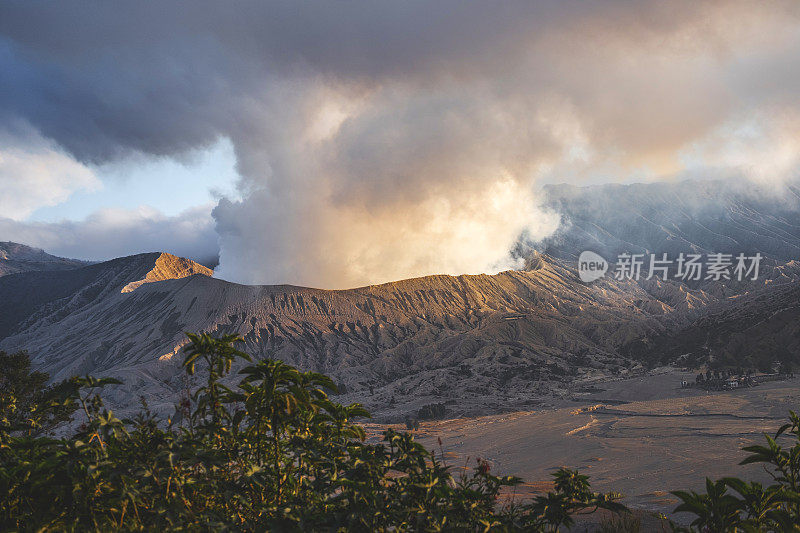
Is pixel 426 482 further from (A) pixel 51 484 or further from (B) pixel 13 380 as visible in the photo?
(B) pixel 13 380

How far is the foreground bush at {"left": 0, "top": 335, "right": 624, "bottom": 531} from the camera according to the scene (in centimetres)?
482

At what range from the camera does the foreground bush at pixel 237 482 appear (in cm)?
482

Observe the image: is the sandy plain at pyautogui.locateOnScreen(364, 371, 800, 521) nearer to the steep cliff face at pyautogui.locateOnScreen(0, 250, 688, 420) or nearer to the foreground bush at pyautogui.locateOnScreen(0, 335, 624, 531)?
the foreground bush at pyautogui.locateOnScreen(0, 335, 624, 531)

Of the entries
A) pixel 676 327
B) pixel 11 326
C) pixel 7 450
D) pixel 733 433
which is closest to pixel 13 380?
pixel 7 450

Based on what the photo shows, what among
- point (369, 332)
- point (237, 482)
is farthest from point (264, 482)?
point (369, 332)

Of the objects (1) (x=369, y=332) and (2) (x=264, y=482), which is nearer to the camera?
(2) (x=264, y=482)

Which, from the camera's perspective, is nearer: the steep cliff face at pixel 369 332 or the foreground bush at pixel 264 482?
the foreground bush at pixel 264 482

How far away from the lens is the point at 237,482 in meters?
6.11

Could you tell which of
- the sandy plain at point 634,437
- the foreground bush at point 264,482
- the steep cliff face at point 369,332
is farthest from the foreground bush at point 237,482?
the steep cliff face at point 369,332

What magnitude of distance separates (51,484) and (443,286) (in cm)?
19180

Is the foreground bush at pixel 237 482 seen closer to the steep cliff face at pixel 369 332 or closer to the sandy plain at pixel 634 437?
the sandy plain at pixel 634 437

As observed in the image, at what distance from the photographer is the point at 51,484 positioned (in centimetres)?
512

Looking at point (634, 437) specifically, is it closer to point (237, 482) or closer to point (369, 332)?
point (237, 482)

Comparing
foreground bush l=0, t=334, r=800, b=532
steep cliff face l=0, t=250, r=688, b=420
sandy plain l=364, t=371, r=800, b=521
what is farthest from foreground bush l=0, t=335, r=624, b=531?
steep cliff face l=0, t=250, r=688, b=420
